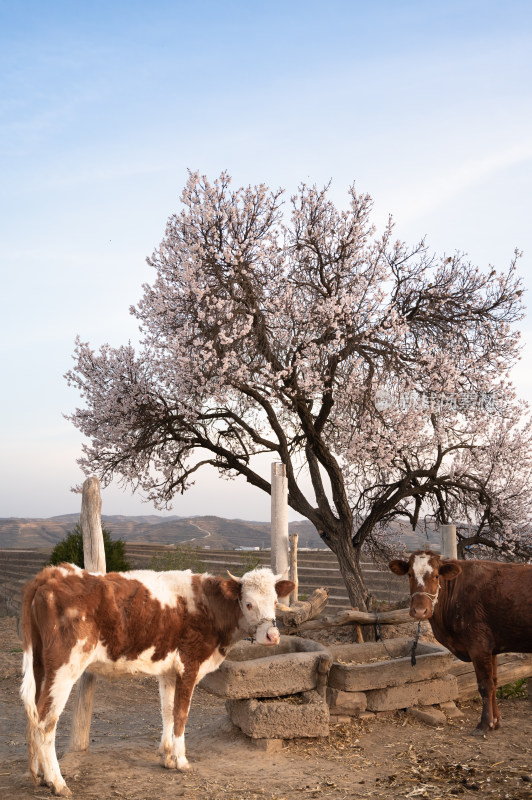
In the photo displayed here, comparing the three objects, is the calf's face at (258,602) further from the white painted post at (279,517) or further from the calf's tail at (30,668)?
the white painted post at (279,517)

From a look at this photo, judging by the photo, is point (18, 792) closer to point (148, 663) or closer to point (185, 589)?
point (148, 663)

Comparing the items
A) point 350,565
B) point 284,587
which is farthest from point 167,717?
point 350,565

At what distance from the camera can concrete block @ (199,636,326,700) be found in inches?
307

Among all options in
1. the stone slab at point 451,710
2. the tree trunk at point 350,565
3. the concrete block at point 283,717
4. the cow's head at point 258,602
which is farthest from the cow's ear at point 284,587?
the tree trunk at point 350,565

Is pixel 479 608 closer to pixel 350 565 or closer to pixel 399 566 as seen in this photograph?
pixel 399 566

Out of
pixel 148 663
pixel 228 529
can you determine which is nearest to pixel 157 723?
pixel 148 663

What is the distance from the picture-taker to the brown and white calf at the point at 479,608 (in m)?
8.50

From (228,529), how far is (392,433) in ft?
189

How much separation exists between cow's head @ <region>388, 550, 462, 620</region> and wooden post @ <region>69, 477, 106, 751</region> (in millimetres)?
3424

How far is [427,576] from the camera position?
857 cm

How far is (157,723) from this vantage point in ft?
32.2

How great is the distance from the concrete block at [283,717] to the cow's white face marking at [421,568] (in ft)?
5.70

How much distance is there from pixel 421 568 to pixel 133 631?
3.47 m

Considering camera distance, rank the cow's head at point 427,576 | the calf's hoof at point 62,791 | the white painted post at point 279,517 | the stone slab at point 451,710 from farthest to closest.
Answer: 1. the white painted post at point 279,517
2. the stone slab at point 451,710
3. the cow's head at point 427,576
4. the calf's hoof at point 62,791
